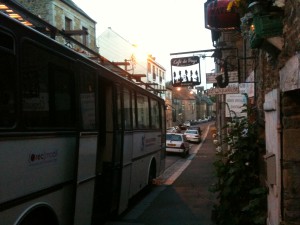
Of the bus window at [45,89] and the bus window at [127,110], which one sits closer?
the bus window at [45,89]

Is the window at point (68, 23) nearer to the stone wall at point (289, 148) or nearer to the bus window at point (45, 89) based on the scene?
the bus window at point (45, 89)

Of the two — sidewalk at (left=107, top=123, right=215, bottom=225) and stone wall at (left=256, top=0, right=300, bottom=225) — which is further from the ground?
stone wall at (left=256, top=0, right=300, bottom=225)

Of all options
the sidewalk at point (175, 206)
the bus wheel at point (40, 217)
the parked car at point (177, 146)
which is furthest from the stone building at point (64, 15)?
the bus wheel at point (40, 217)

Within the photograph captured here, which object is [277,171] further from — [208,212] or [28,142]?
[208,212]

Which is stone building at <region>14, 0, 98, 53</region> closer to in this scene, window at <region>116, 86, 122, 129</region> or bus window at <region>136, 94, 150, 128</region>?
bus window at <region>136, 94, 150, 128</region>

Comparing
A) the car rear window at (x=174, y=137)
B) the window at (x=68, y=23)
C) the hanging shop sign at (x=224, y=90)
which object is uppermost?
the window at (x=68, y=23)

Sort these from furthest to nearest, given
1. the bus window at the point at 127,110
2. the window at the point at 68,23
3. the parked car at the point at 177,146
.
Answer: the window at the point at 68,23, the parked car at the point at 177,146, the bus window at the point at 127,110

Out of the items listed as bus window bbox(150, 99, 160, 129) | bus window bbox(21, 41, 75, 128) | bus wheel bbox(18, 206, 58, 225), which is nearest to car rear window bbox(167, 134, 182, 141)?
bus window bbox(150, 99, 160, 129)

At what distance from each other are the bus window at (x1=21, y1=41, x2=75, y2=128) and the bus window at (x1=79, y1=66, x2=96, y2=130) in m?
0.37

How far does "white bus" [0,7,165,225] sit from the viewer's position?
4410mm

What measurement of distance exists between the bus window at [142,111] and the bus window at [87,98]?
11.7ft

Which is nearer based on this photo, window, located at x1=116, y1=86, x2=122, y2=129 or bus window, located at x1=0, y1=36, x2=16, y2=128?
bus window, located at x1=0, y1=36, x2=16, y2=128

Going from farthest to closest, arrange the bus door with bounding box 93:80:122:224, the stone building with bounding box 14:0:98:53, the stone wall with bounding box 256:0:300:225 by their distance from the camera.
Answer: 1. the stone building with bounding box 14:0:98:53
2. the bus door with bounding box 93:80:122:224
3. the stone wall with bounding box 256:0:300:225

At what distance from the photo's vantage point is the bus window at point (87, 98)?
640 cm
